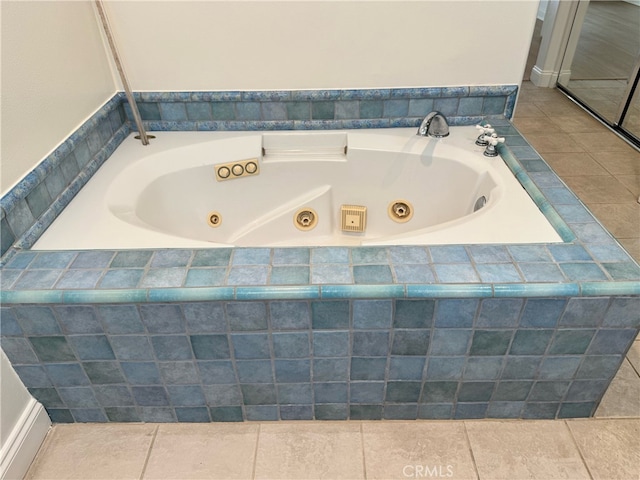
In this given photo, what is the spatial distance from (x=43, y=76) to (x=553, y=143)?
9.27ft

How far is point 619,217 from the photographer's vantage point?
7.39 feet

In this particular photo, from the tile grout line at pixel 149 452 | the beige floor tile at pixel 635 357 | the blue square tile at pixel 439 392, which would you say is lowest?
the beige floor tile at pixel 635 357

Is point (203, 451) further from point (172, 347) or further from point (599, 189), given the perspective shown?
point (599, 189)

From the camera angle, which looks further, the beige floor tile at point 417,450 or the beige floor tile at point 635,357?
the beige floor tile at point 635,357

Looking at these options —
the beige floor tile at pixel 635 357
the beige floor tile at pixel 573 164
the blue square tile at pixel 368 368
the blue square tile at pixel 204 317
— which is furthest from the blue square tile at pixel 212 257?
the beige floor tile at pixel 573 164

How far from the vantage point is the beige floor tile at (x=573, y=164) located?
104 inches

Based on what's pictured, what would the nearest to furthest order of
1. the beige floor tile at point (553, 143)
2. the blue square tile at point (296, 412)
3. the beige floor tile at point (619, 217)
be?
the blue square tile at point (296, 412) < the beige floor tile at point (619, 217) < the beige floor tile at point (553, 143)

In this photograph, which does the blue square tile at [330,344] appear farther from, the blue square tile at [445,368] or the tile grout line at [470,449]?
the tile grout line at [470,449]

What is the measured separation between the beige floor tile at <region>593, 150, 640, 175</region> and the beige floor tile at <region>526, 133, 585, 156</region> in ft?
0.44

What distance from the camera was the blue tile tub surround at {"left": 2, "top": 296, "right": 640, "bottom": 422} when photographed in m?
1.12

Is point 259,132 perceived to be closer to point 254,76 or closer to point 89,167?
point 254,76

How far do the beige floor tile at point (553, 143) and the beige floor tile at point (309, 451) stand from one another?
7.47ft

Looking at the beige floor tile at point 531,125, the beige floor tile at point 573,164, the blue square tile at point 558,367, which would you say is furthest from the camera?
the beige floor tile at point 531,125

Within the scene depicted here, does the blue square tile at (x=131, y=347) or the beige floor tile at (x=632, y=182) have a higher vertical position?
the blue square tile at (x=131, y=347)
